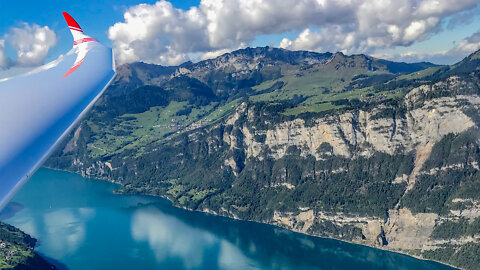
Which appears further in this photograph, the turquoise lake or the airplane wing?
the turquoise lake

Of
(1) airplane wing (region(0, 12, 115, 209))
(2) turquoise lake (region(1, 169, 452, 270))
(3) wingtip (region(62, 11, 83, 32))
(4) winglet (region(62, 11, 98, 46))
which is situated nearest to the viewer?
(1) airplane wing (region(0, 12, 115, 209))

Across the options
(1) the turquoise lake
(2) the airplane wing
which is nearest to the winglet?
(2) the airplane wing

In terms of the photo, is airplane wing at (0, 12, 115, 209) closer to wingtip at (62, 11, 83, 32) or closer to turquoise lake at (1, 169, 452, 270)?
wingtip at (62, 11, 83, 32)

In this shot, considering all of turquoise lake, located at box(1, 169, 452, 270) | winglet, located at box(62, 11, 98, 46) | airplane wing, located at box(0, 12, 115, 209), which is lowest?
turquoise lake, located at box(1, 169, 452, 270)

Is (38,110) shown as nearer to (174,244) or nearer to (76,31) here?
(76,31)

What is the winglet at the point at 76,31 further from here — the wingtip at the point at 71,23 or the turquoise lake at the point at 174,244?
the turquoise lake at the point at 174,244

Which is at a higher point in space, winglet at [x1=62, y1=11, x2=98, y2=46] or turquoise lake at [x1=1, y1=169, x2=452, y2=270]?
winglet at [x1=62, y1=11, x2=98, y2=46]
